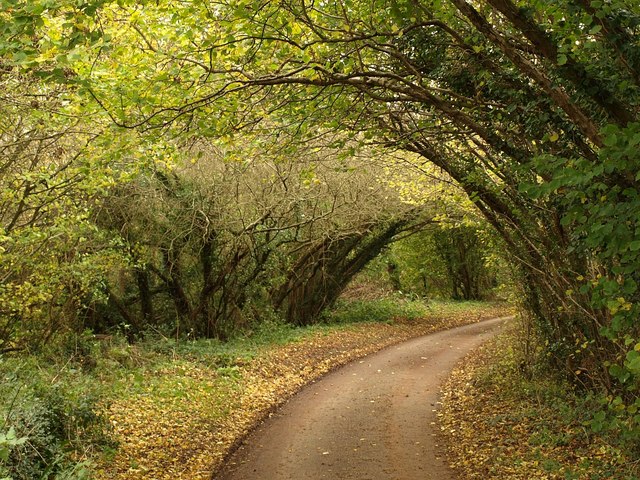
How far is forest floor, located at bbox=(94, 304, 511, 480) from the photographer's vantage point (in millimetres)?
8617

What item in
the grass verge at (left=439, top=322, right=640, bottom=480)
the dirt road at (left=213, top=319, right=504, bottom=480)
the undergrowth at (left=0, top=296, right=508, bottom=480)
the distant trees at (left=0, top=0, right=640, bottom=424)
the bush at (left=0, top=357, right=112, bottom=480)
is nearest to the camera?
the distant trees at (left=0, top=0, right=640, bottom=424)

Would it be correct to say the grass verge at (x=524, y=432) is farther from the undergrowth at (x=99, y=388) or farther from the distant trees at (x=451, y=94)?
the undergrowth at (x=99, y=388)

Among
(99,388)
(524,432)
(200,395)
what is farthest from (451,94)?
(200,395)

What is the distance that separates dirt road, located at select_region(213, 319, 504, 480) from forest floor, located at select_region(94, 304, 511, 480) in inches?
17.2

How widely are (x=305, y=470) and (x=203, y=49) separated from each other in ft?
19.8

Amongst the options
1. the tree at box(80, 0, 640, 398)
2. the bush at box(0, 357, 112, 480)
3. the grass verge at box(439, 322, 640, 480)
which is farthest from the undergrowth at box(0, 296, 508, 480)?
the grass verge at box(439, 322, 640, 480)

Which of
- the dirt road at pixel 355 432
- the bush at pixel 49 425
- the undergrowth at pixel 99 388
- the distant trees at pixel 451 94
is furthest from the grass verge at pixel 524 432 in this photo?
the bush at pixel 49 425

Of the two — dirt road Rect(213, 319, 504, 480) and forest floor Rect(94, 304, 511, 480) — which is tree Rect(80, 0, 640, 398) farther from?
forest floor Rect(94, 304, 511, 480)

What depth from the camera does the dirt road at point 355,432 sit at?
28.0 ft

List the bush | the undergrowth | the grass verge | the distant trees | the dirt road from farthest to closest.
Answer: the dirt road → the grass verge → the undergrowth → the bush → the distant trees

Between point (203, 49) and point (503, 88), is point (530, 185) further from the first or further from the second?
point (203, 49)

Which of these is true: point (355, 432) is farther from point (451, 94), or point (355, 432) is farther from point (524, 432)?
point (451, 94)

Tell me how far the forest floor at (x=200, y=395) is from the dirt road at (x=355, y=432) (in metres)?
0.44

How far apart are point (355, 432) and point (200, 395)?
323cm
